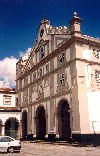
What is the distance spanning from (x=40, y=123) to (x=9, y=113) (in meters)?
9.14

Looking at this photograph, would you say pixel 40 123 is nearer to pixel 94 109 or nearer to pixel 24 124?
pixel 24 124

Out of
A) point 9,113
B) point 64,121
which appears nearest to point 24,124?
point 9,113

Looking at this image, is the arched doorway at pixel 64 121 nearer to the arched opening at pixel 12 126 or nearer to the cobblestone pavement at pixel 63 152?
the cobblestone pavement at pixel 63 152

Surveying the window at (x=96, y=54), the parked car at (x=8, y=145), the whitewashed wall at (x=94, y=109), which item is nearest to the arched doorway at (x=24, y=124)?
the whitewashed wall at (x=94, y=109)

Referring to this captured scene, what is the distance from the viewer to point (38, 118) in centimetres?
3706

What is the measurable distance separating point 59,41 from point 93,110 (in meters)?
10.9

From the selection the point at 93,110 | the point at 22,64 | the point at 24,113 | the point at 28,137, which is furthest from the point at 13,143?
the point at 22,64

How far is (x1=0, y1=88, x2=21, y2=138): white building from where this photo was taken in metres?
42.8

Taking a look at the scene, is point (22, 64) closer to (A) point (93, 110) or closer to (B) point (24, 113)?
(B) point (24, 113)

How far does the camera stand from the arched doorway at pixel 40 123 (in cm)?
3566

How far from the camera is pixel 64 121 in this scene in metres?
30.0

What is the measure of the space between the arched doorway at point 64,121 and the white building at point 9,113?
15.1 meters

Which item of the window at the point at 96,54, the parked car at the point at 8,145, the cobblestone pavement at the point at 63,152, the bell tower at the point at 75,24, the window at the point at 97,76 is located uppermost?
the bell tower at the point at 75,24

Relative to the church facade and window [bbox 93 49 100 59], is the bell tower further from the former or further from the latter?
window [bbox 93 49 100 59]
